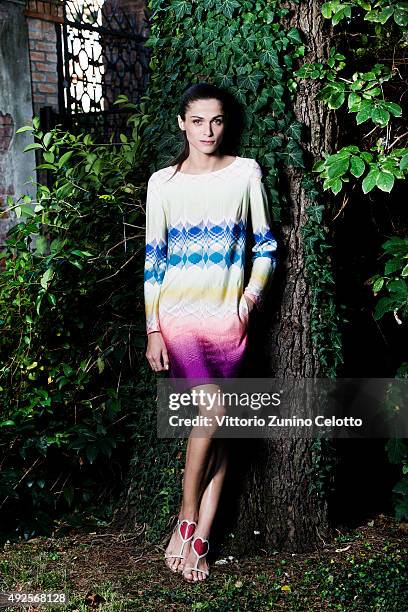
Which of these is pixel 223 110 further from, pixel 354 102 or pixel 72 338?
pixel 72 338

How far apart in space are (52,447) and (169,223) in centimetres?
171

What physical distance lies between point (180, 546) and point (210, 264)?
1377 millimetres

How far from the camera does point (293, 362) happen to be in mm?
4047

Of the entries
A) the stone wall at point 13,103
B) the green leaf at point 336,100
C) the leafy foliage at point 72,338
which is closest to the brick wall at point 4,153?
the stone wall at point 13,103

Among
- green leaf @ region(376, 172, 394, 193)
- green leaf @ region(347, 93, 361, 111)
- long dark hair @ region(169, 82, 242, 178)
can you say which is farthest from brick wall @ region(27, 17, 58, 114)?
green leaf @ region(376, 172, 394, 193)

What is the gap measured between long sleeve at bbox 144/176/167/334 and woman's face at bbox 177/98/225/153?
0.32 m

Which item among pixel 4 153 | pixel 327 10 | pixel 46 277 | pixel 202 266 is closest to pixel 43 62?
pixel 4 153

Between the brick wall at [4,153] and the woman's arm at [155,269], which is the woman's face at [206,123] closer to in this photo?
the woman's arm at [155,269]

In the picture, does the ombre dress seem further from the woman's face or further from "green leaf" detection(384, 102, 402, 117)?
"green leaf" detection(384, 102, 402, 117)

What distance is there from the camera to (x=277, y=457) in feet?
13.4

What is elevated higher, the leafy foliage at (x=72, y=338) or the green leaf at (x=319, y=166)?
the green leaf at (x=319, y=166)

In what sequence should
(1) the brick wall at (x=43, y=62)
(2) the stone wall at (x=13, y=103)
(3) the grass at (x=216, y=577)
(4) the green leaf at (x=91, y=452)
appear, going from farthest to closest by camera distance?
1. (1) the brick wall at (x=43, y=62)
2. (2) the stone wall at (x=13, y=103)
3. (4) the green leaf at (x=91, y=452)
4. (3) the grass at (x=216, y=577)

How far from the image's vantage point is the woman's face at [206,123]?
3.65 meters

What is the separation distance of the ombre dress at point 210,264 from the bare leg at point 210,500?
42 centimetres
